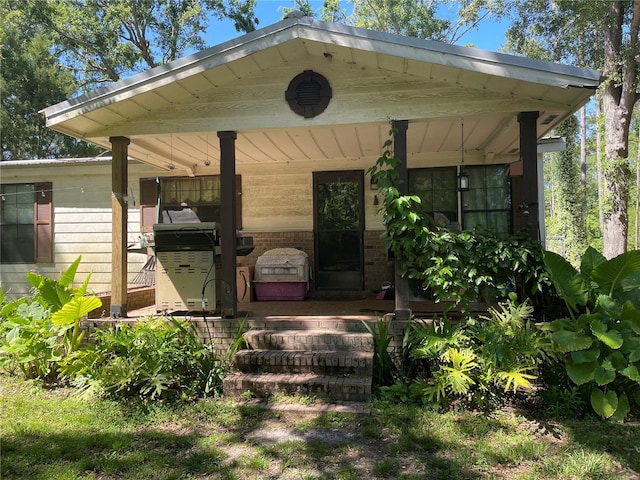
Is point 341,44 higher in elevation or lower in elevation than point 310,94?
higher

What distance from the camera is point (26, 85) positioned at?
17.7m

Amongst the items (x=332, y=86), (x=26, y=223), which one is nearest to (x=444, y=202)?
(x=332, y=86)

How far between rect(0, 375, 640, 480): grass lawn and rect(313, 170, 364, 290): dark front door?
3589 millimetres

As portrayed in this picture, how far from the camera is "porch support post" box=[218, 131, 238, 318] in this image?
15.3ft

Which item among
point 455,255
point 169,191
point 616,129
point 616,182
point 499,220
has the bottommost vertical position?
point 455,255

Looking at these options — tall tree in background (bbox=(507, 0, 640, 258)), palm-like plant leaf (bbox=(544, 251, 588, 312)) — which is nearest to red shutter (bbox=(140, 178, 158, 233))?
palm-like plant leaf (bbox=(544, 251, 588, 312))

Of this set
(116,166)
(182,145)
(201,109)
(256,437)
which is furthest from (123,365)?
(182,145)

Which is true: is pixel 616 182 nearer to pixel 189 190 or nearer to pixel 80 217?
pixel 189 190

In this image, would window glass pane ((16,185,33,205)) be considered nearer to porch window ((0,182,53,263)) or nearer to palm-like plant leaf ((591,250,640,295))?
porch window ((0,182,53,263))

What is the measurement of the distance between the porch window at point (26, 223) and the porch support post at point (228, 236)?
18.0ft

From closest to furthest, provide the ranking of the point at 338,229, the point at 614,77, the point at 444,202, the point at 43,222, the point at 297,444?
the point at 297,444
the point at 444,202
the point at 338,229
the point at 43,222
the point at 614,77

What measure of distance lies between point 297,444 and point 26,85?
808 inches

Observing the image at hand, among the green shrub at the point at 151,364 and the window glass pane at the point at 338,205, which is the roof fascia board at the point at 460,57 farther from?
the window glass pane at the point at 338,205

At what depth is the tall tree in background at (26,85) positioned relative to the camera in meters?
17.2
